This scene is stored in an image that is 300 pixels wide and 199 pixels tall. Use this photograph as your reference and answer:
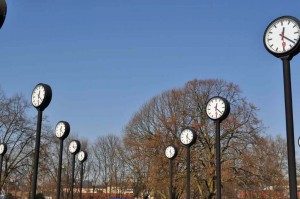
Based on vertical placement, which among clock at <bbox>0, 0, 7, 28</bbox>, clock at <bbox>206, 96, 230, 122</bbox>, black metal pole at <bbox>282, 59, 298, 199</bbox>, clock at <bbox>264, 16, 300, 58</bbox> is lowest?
black metal pole at <bbox>282, 59, 298, 199</bbox>

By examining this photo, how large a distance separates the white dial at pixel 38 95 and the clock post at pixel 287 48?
19.0 feet

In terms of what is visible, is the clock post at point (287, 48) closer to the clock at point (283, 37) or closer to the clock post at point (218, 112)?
the clock at point (283, 37)

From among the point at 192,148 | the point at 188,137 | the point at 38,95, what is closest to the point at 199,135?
the point at 192,148

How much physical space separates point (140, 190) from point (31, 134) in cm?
1536

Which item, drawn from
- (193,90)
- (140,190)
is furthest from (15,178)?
(193,90)

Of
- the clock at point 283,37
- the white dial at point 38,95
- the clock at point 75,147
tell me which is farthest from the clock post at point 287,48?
the clock at point 75,147

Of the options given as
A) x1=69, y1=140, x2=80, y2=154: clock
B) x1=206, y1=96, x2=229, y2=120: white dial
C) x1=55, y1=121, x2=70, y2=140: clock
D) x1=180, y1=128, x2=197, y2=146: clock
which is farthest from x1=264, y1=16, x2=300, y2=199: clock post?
x1=69, y1=140, x2=80, y2=154: clock

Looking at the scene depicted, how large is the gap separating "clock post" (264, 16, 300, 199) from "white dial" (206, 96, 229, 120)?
3.87m

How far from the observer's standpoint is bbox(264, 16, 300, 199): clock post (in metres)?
7.46

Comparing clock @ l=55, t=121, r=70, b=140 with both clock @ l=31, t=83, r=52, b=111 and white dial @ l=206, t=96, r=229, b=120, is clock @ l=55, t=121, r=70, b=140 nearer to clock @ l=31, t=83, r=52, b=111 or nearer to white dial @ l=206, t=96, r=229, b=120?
clock @ l=31, t=83, r=52, b=111

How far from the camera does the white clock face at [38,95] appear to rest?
34.0ft

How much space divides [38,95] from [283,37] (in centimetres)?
634

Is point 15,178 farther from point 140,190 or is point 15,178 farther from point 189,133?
point 189,133

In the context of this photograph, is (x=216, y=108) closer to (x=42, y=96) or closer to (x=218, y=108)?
(x=218, y=108)
